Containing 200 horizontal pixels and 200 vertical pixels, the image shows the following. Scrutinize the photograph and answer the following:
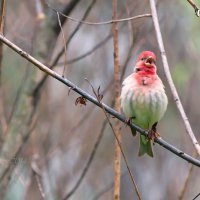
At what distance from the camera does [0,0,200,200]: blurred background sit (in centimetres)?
591

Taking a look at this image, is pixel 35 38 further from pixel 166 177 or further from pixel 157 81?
pixel 166 177

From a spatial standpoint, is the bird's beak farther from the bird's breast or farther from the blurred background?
the blurred background

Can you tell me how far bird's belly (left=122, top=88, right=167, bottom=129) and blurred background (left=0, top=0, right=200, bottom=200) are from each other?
32.5 inches

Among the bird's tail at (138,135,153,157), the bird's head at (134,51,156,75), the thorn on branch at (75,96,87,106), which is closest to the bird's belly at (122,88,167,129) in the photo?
the bird's head at (134,51,156,75)

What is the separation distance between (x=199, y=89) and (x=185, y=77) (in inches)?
72.8

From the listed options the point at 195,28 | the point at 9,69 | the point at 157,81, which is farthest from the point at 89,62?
the point at 157,81

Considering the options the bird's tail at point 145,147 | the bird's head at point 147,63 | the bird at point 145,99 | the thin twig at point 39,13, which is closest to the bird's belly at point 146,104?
the bird at point 145,99

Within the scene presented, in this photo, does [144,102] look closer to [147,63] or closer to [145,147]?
[147,63]

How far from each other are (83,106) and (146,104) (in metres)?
3.35

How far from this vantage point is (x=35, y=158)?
611 centimetres

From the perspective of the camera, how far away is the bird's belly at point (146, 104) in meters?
4.91

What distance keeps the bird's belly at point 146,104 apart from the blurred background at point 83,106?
0.83m

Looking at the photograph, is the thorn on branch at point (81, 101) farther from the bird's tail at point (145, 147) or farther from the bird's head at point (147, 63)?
the bird's tail at point (145, 147)

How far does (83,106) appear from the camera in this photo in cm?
823
